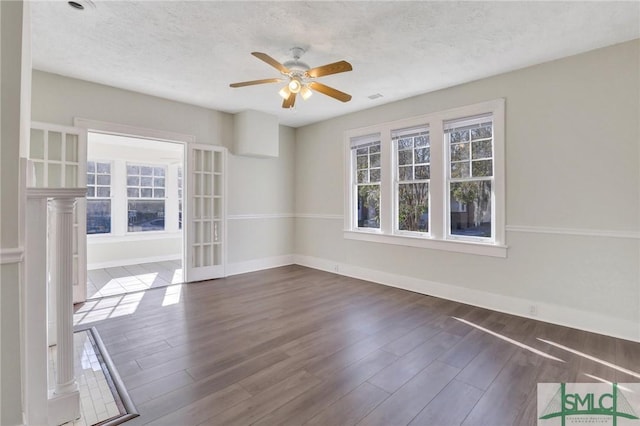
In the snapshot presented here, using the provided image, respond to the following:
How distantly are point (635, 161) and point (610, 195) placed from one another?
36 cm

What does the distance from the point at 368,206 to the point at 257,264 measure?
95.1 inches

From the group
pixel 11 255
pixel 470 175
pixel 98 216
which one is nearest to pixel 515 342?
pixel 470 175

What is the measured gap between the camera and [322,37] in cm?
285

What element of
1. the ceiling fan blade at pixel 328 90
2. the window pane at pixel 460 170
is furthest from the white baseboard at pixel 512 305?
the ceiling fan blade at pixel 328 90

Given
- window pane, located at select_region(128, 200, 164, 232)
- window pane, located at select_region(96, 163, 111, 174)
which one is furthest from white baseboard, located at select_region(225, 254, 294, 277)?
window pane, located at select_region(96, 163, 111, 174)

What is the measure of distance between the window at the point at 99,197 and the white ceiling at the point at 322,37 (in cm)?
315

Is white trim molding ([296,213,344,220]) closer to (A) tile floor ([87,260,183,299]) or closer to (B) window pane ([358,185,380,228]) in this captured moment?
(B) window pane ([358,185,380,228])

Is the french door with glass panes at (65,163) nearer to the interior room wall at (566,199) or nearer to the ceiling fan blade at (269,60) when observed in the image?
the ceiling fan blade at (269,60)

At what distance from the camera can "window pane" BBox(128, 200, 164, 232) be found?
22.3ft

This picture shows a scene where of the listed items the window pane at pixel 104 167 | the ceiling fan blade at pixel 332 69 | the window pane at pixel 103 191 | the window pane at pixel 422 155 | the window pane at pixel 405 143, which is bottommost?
the window pane at pixel 103 191

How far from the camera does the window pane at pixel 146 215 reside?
6.79 meters

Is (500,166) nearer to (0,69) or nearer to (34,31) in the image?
(0,69)

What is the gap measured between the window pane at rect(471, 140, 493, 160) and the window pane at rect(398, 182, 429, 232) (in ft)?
2.48

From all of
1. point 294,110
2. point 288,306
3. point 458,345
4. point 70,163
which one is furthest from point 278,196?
point 458,345
